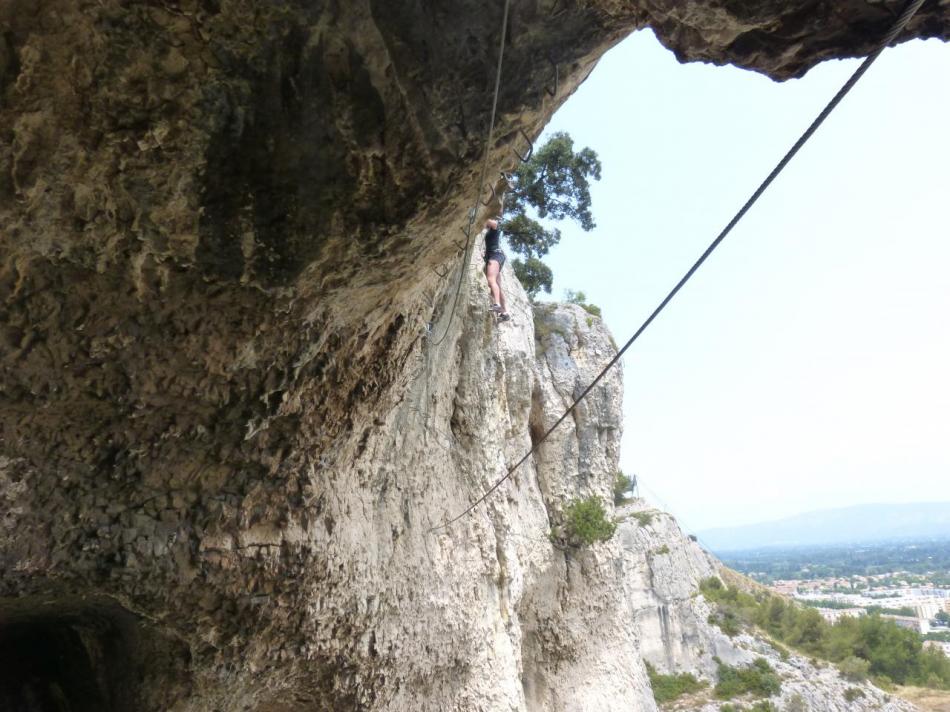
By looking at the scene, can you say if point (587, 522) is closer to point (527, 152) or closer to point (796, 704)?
point (527, 152)

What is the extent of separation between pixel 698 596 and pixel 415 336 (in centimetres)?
3558

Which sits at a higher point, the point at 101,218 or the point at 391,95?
the point at 391,95

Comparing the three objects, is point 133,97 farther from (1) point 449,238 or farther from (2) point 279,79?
(1) point 449,238

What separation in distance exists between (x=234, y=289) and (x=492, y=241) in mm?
6391

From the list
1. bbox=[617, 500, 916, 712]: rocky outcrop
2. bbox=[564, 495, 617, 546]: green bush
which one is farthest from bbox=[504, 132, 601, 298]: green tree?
bbox=[617, 500, 916, 712]: rocky outcrop

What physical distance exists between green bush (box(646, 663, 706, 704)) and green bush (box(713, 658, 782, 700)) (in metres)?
1.02

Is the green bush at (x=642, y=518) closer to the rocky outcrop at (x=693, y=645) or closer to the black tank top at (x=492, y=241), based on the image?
the rocky outcrop at (x=693, y=645)

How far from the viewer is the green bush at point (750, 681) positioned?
97.1ft

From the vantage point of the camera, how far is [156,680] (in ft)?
17.0

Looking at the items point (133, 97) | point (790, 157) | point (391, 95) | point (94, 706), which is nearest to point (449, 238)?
point (391, 95)

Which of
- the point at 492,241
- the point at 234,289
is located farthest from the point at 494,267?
the point at 234,289

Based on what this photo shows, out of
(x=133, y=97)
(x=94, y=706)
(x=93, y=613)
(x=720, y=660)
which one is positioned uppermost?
(x=133, y=97)

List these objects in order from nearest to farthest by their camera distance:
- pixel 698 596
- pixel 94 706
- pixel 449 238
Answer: pixel 449 238 < pixel 94 706 < pixel 698 596

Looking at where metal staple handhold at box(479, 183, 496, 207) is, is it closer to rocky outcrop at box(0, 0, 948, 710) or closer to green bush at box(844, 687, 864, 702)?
rocky outcrop at box(0, 0, 948, 710)
